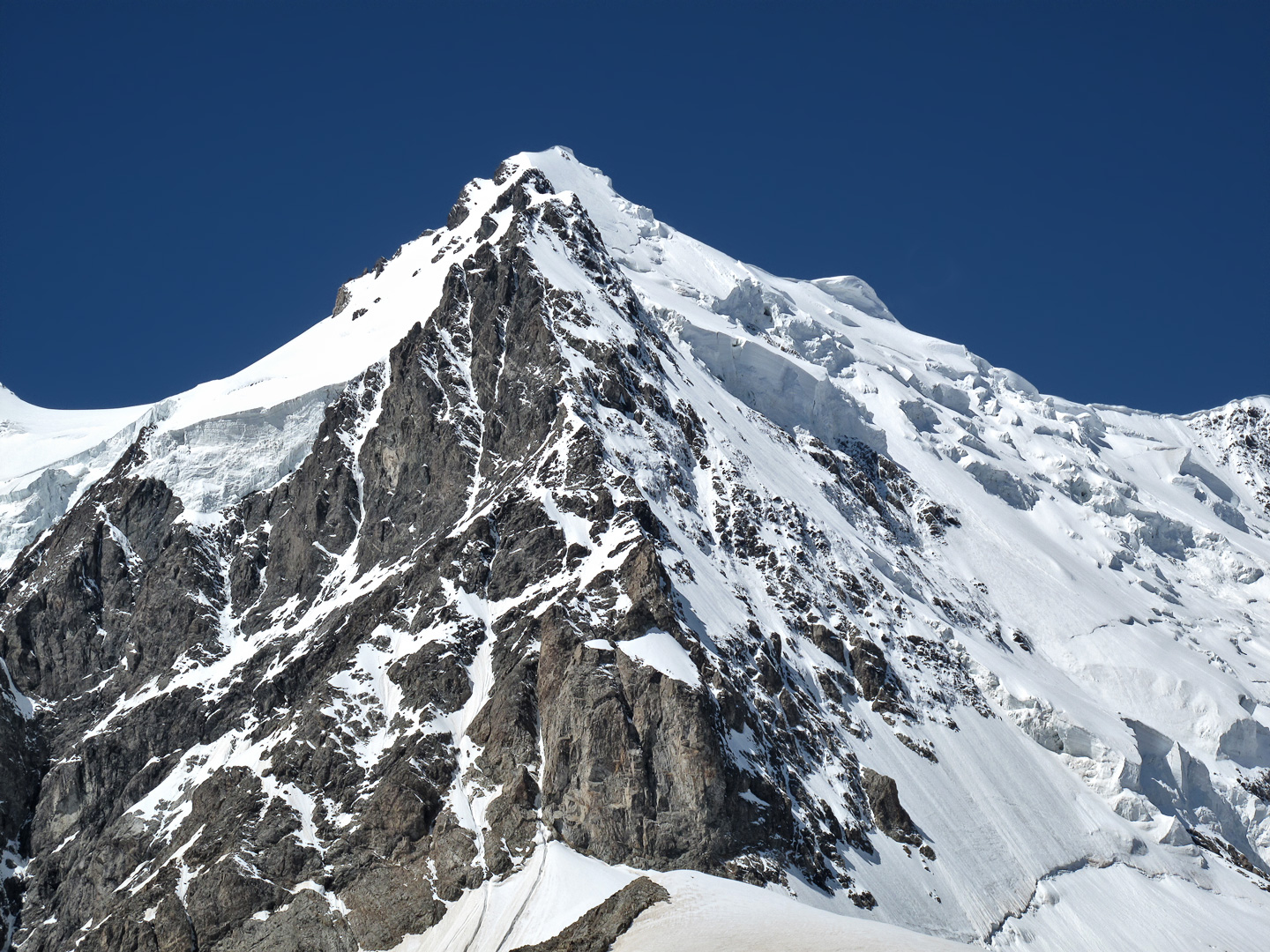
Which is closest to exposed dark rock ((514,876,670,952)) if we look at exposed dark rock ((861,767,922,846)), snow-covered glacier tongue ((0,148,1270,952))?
snow-covered glacier tongue ((0,148,1270,952))

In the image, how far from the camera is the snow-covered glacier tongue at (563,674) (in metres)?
95.5

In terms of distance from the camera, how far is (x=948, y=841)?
11569 cm

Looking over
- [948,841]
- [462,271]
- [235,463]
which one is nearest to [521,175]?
[462,271]

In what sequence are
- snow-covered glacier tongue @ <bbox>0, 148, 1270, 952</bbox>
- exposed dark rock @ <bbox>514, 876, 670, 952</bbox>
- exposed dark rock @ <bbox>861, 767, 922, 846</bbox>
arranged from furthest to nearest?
exposed dark rock @ <bbox>861, 767, 922, 846</bbox>
snow-covered glacier tongue @ <bbox>0, 148, 1270, 952</bbox>
exposed dark rock @ <bbox>514, 876, 670, 952</bbox>

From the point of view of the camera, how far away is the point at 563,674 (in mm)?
101750

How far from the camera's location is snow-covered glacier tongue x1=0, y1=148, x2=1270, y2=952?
313ft

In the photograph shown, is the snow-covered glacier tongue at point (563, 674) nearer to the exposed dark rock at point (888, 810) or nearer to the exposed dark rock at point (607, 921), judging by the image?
the exposed dark rock at point (888, 810)

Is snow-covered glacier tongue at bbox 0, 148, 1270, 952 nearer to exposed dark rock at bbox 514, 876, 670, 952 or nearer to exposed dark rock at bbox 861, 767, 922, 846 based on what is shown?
exposed dark rock at bbox 861, 767, 922, 846

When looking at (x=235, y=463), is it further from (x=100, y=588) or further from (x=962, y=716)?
Answer: (x=962, y=716)

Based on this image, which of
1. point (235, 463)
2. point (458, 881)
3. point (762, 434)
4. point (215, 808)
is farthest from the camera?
point (762, 434)

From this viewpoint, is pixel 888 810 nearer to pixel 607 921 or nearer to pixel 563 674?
pixel 563 674

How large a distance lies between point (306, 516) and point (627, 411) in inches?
1405

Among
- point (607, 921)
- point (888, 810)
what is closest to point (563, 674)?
point (607, 921)

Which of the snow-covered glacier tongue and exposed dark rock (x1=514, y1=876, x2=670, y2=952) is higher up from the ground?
the snow-covered glacier tongue
